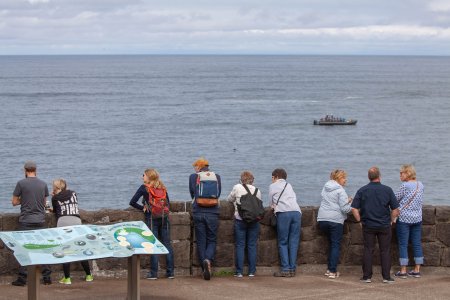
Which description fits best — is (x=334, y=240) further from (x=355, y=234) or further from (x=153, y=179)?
(x=153, y=179)

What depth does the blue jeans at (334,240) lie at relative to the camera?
12.0 m

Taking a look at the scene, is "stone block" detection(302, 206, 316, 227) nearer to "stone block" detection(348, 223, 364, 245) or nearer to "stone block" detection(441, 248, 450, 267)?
"stone block" detection(348, 223, 364, 245)

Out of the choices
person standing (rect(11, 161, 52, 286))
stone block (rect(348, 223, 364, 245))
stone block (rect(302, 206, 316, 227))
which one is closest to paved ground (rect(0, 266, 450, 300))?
→ stone block (rect(348, 223, 364, 245))

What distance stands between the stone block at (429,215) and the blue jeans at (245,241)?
237 centimetres

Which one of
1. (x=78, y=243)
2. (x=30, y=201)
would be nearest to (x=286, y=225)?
(x=30, y=201)

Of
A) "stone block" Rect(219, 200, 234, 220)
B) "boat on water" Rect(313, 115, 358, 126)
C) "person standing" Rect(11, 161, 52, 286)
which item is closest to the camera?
"person standing" Rect(11, 161, 52, 286)

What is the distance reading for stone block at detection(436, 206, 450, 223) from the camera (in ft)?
40.5

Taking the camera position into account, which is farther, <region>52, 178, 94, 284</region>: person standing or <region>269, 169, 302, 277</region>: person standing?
<region>269, 169, 302, 277</region>: person standing

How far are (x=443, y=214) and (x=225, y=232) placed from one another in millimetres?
3054

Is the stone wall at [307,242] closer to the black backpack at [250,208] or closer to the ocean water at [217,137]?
the black backpack at [250,208]

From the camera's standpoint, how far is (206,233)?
1191cm

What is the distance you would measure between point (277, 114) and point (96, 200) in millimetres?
53632

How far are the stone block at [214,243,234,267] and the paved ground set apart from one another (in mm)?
291

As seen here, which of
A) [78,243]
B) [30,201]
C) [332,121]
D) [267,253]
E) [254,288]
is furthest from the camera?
[332,121]
